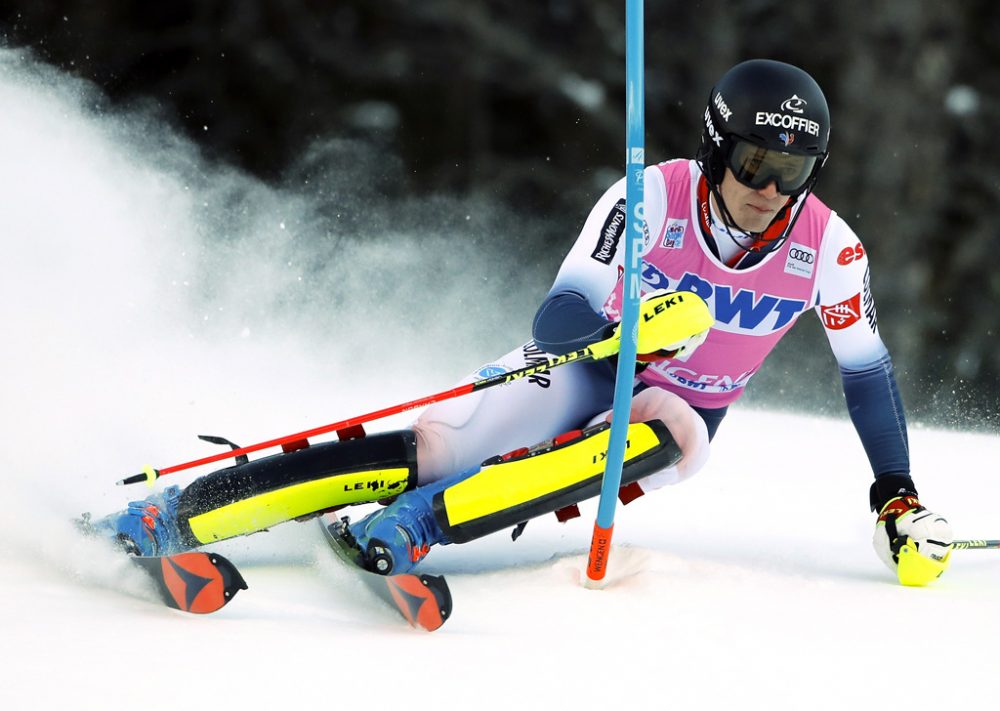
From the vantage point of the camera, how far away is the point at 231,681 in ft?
4.71

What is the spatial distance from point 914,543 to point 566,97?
5891 millimetres

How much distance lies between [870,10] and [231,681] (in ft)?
24.6

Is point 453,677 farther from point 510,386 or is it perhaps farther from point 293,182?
point 293,182

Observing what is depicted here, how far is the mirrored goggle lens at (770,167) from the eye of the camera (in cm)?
220

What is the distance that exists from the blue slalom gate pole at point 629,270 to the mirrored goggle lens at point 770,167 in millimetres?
395

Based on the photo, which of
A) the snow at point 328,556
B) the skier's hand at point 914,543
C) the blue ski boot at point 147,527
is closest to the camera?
the snow at point 328,556

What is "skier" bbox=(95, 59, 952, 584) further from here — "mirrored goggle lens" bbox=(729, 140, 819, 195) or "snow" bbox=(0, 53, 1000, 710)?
"snow" bbox=(0, 53, 1000, 710)

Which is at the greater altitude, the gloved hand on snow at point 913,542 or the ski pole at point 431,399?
the ski pole at point 431,399

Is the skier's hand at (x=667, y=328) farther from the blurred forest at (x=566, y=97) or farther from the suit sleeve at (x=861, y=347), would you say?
the blurred forest at (x=566, y=97)

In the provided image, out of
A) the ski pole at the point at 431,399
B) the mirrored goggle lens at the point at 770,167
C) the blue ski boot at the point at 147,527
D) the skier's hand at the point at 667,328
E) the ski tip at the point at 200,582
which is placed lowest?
the blue ski boot at the point at 147,527

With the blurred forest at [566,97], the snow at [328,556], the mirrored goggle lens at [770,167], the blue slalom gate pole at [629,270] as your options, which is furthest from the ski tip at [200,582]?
the blurred forest at [566,97]

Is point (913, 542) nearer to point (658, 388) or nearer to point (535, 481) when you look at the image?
point (658, 388)

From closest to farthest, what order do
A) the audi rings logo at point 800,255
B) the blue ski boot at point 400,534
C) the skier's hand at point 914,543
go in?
the blue ski boot at point 400,534 < the skier's hand at point 914,543 < the audi rings logo at point 800,255

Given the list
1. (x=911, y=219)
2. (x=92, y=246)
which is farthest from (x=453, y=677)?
(x=911, y=219)
